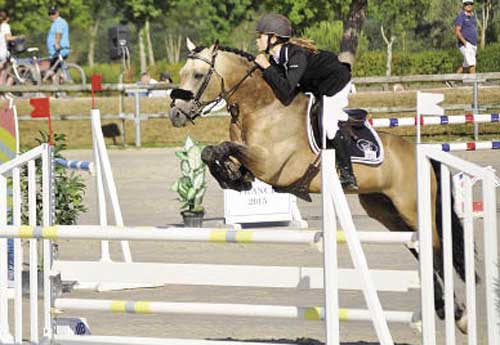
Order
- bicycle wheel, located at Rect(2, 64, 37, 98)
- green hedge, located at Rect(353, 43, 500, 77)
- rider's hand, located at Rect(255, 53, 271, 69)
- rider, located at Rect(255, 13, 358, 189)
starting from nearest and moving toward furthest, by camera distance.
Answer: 1. rider, located at Rect(255, 13, 358, 189)
2. rider's hand, located at Rect(255, 53, 271, 69)
3. bicycle wheel, located at Rect(2, 64, 37, 98)
4. green hedge, located at Rect(353, 43, 500, 77)

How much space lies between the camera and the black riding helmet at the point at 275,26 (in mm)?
8266

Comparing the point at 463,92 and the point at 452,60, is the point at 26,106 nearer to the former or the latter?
the point at 463,92

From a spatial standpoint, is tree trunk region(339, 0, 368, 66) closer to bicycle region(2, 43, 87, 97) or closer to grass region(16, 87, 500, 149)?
grass region(16, 87, 500, 149)

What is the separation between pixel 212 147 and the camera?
792 centimetres

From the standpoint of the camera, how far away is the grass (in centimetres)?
2069

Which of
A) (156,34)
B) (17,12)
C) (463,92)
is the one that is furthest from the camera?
(156,34)

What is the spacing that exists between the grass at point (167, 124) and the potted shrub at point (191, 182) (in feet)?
28.5

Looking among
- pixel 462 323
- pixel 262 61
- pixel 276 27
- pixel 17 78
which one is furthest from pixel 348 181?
pixel 17 78

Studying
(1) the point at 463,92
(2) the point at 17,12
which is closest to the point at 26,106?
(1) the point at 463,92

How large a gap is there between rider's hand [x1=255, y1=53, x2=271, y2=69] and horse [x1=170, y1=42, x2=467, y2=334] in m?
0.05

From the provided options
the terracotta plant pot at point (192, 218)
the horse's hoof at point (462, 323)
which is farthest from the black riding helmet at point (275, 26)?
the terracotta plant pot at point (192, 218)

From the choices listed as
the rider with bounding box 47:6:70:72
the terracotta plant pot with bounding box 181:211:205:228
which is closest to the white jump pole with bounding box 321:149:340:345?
the terracotta plant pot with bounding box 181:211:205:228

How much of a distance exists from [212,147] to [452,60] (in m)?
23.2

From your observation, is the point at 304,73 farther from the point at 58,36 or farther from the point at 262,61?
the point at 58,36
